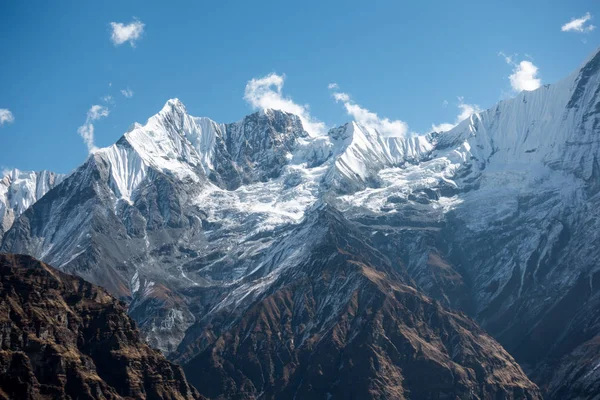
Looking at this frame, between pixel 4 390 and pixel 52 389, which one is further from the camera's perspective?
pixel 52 389

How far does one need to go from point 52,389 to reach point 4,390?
46.7 ft

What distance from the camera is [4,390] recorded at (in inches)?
7323

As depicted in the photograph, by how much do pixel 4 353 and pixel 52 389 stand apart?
1358 centimetres

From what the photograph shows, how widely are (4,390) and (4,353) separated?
10.2 metres

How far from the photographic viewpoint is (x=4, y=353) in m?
194

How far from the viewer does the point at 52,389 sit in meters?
198
